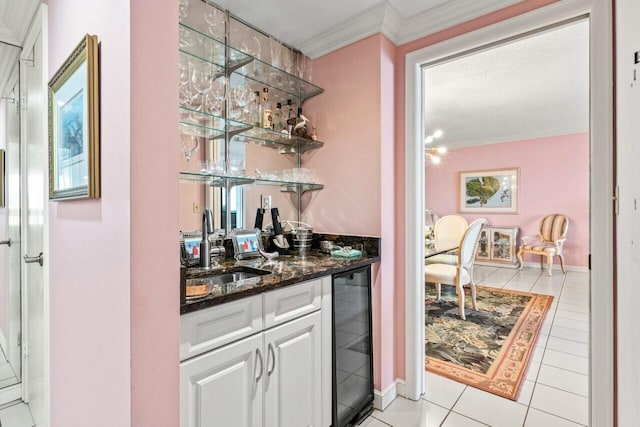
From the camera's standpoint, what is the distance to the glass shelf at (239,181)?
1.77 meters

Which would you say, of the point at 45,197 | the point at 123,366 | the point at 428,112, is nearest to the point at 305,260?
the point at 123,366

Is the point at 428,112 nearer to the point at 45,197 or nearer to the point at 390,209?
the point at 390,209

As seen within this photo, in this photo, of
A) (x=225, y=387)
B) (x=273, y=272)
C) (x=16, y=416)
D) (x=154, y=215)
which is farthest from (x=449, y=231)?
(x=16, y=416)

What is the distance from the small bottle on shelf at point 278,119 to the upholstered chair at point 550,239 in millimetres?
5208

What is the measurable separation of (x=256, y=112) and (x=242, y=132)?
194 mm

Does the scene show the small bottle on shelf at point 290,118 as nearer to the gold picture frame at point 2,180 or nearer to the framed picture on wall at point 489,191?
the gold picture frame at point 2,180

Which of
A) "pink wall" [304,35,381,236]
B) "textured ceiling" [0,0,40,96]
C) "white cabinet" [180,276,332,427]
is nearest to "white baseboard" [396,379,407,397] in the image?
"white cabinet" [180,276,332,427]

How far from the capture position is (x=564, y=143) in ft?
17.9

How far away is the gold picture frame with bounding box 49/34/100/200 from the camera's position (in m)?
0.91

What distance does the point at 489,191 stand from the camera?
618cm

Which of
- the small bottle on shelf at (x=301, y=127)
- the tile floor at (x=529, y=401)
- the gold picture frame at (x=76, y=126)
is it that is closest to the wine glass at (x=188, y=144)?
the gold picture frame at (x=76, y=126)

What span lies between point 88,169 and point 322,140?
155 cm

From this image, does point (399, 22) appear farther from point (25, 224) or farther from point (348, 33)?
point (25, 224)
